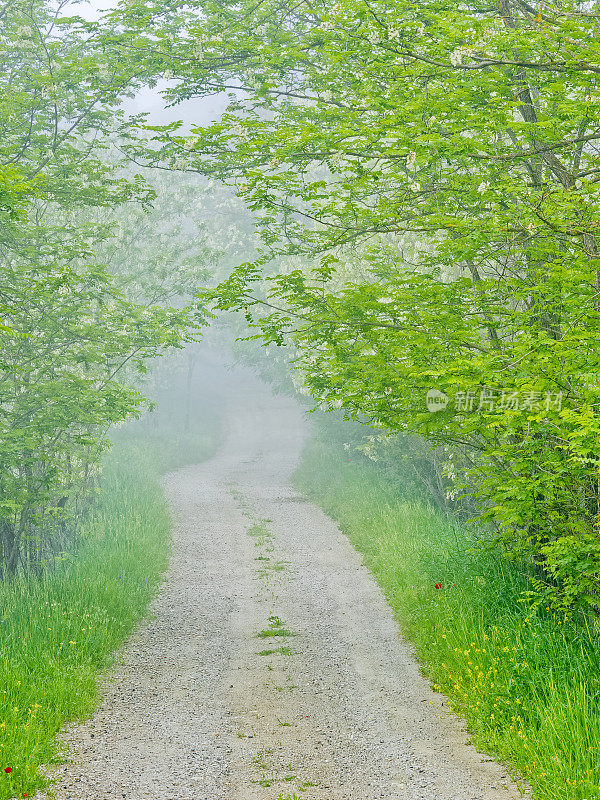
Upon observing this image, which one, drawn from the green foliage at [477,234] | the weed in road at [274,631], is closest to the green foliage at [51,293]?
the green foliage at [477,234]

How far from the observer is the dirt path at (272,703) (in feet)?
17.8

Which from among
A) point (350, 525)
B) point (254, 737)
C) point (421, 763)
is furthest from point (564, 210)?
point (350, 525)

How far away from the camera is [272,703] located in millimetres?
7102

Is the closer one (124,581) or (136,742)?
(136,742)

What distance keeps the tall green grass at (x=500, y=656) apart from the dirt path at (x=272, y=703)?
0.88ft

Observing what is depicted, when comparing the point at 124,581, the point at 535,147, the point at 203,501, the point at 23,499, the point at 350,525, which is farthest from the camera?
the point at 203,501

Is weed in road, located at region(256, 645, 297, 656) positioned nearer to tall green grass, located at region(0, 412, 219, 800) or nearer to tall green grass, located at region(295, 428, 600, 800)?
tall green grass, located at region(295, 428, 600, 800)

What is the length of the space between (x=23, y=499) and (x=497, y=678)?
7.13 m

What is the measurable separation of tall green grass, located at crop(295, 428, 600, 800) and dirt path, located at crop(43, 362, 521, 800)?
10.5 inches

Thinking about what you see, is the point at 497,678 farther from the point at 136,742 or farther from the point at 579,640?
the point at 136,742

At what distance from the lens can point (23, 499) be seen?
10000mm

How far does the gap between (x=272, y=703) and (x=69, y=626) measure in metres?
2.70

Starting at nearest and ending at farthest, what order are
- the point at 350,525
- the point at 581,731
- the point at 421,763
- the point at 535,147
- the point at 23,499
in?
the point at 581,731, the point at 421,763, the point at 535,147, the point at 23,499, the point at 350,525

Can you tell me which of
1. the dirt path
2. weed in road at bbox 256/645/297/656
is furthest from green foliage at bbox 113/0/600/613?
weed in road at bbox 256/645/297/656
